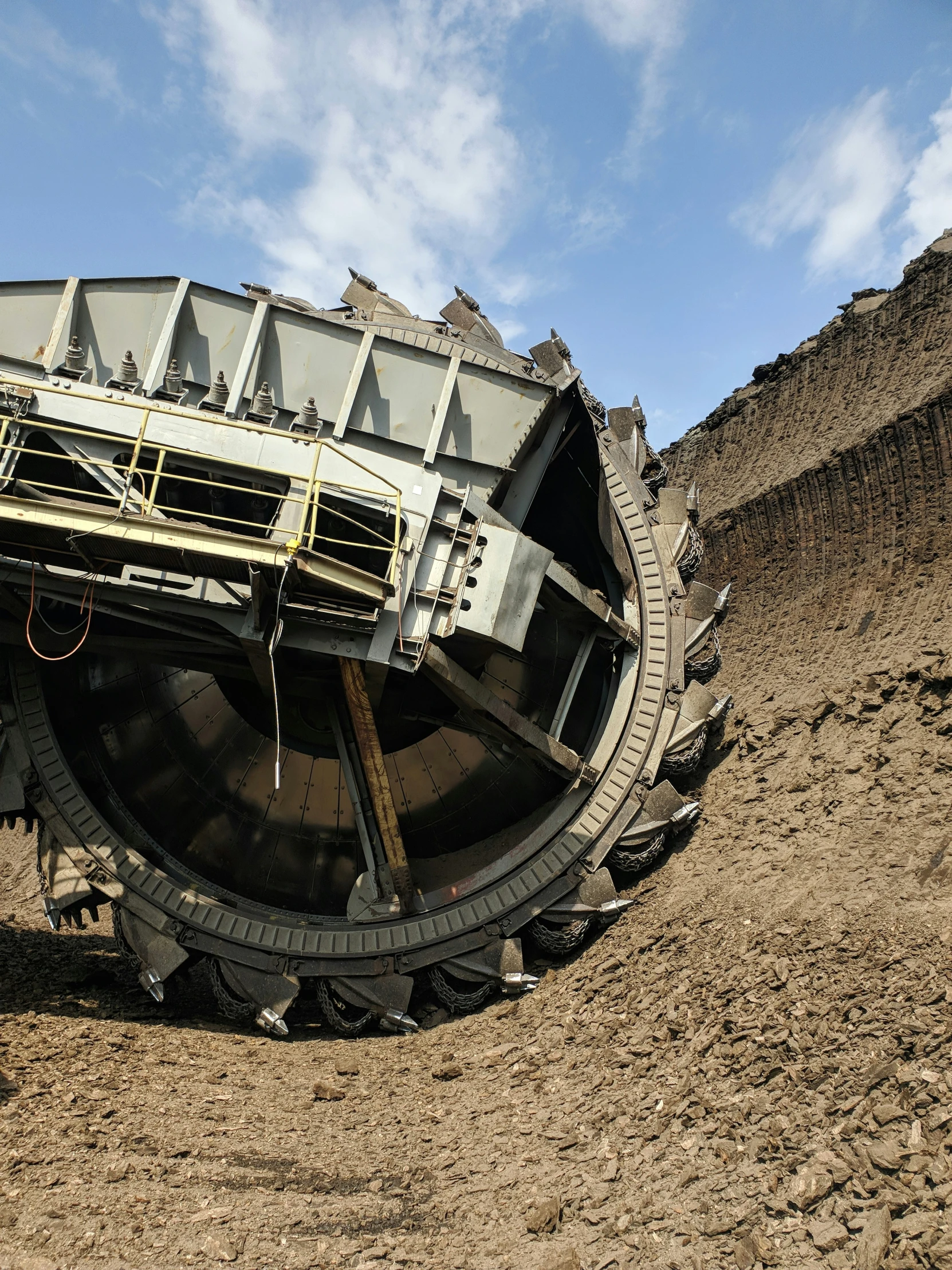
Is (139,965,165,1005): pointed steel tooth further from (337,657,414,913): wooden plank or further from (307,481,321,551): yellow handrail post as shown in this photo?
(307,481,321,551): yellow handrail post

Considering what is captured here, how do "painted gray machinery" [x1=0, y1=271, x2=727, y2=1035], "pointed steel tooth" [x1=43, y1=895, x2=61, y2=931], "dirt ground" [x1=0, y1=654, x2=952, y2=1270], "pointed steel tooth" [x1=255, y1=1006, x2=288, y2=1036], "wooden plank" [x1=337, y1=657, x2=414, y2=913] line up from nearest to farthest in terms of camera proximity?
1. "dirt ground" [x1=0, y1=654, x2=952, y2=1270]
2. "painted gray machinery" [x1=0, y1=271, x2=727, y2=1035]
3. "wooden plank" [x1=337, y1=657, x2=414, y2=913]
4. "pointed steel tooth" [x1=255, y1=1006, x2=288, y2=1036]
5. "pointed steel tooth" [x1=43, y1=895, x2=61, y2=931]

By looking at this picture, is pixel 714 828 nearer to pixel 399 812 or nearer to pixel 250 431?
pixel 399 812

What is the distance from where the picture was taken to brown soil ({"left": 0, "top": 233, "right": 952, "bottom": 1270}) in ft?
13.1

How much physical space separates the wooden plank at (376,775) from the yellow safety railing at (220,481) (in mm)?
1009

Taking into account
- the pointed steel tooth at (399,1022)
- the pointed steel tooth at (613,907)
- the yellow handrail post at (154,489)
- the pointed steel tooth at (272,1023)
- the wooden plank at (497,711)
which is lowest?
the pointed steel tooth at (272,1023)

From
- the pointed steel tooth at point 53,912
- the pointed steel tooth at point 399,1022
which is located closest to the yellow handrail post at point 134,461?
the pointed steel tooth at point 53,912

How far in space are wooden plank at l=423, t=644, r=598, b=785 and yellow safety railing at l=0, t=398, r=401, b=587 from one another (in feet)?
2.88

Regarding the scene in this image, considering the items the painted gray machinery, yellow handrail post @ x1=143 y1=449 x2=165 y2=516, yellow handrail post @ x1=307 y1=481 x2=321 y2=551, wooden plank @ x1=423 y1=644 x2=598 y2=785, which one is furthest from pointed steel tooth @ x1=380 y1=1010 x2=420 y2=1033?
yellow handrail post @ x1=143 y1=449 x2=165 y2=516

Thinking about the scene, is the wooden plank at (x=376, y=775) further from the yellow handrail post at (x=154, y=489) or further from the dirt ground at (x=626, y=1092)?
the yellow handrail post at (x=154, y=489)

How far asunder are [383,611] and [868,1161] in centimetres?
463

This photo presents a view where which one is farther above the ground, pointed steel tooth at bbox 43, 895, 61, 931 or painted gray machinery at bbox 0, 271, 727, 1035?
painted gray machinery at bbox 0, 271, 727, 1035

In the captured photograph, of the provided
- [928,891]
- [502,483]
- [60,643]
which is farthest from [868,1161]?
[60,643]

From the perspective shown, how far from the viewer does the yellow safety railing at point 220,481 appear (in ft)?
19.8

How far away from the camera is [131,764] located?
355 inches
